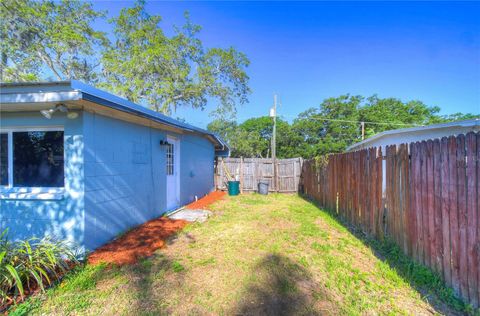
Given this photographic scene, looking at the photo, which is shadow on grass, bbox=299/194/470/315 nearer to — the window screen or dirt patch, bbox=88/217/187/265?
dirt patch, bbox=88/217/187/265

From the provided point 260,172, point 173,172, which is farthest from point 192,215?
point 260,172

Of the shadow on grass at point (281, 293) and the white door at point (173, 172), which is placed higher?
the white door at point (173, 172)

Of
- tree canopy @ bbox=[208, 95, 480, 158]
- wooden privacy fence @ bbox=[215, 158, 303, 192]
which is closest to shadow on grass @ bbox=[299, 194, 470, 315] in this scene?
wooden privacy fence @ bbox=[215, 158, 303, 192]

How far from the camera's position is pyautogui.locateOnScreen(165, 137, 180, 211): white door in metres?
7.17

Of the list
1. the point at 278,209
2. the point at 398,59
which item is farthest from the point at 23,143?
the point at 398,59

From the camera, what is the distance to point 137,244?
4352 mm

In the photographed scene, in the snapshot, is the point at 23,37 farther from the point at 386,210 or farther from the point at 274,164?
the point at 386,210

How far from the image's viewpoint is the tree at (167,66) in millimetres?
15438

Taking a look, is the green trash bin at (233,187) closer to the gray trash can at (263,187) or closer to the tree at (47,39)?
the gray trash can at (263,187)

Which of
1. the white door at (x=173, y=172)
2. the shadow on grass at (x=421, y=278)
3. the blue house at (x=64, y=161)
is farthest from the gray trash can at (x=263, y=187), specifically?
the blue house at (x=64, y=161)

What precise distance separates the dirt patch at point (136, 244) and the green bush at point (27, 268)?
48cm

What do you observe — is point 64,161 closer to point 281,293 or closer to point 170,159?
point 170,159

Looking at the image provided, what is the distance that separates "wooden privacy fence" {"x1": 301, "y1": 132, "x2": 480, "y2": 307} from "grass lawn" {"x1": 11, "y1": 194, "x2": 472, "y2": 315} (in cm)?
28

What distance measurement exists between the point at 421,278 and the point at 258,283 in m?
2.12
